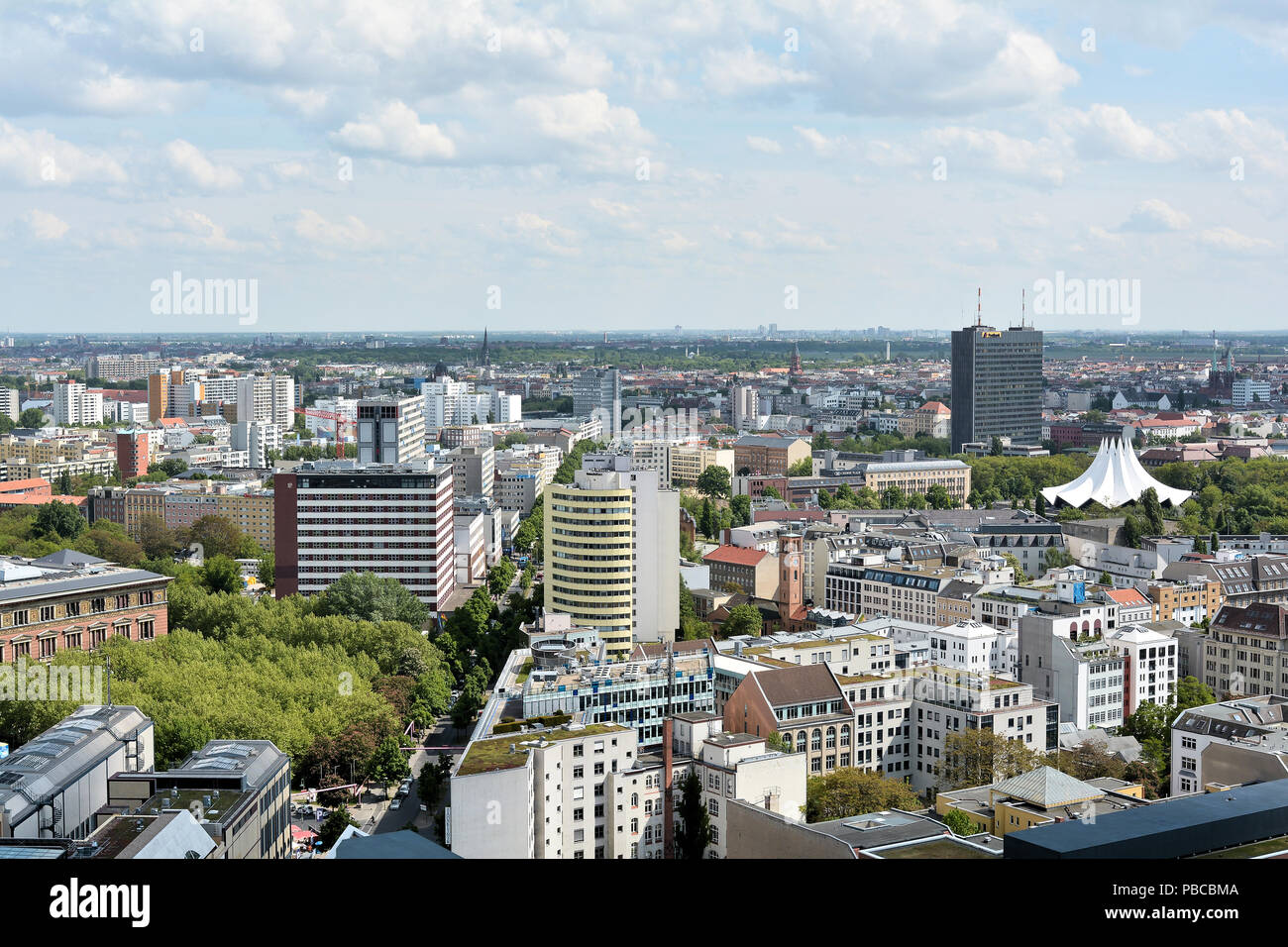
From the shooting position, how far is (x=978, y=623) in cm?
1791

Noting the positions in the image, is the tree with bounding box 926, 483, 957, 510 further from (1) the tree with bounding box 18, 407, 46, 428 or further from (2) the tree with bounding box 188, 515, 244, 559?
(1) the tree with bounding box 18, 407, 46, 428

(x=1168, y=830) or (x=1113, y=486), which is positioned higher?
(x=1168, y=830)

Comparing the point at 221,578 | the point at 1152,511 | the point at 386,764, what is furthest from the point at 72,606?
the point at 1152,511

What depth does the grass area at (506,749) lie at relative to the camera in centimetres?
1043

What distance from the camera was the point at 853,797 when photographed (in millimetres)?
11680

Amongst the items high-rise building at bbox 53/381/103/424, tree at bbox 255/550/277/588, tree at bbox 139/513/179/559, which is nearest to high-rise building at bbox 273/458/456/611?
tree at bbox 255/550/277/588

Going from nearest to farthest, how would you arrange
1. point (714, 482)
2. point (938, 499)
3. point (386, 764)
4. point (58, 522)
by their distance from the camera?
1. point (386, 764)
2. point (58, 522)
3. point (938, 499)
4. point (714, 482)

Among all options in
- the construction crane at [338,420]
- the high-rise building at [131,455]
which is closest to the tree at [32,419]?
the construction crane at [338,420]

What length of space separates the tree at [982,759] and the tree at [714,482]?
2240 cm

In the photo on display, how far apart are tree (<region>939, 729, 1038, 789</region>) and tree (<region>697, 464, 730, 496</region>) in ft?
73.5

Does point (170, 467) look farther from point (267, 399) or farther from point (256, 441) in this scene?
point (267, 399)

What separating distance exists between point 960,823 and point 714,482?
2534cm

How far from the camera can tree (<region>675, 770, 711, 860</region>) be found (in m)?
11.1

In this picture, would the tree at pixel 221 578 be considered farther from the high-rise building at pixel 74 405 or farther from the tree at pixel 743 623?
the high-rise building at pixel 74 405
